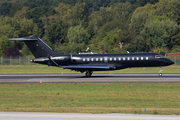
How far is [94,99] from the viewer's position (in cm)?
2192

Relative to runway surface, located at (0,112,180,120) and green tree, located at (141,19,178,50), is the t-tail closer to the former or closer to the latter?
runway surface, located at (0,112,180,120)

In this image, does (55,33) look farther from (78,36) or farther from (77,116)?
(77,116)

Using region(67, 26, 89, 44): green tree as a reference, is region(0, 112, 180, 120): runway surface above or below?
below

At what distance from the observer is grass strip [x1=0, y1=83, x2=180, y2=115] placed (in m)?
17.6

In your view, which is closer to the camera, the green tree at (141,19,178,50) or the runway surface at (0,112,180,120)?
the runway surface at (0,112,180,120)

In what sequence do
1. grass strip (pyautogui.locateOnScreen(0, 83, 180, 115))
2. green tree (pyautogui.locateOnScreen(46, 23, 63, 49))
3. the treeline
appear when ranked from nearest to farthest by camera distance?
grass strip (pyautogui.locateOnScreen(0, 83, 180, 115)) → the treeline → green tree (pyautogui.locateOnScreen(46, 23, 63, 49))

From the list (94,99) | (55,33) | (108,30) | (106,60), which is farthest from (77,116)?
(108,30)

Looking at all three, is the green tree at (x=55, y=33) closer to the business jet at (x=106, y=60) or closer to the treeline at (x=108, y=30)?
the treeline at (x=108, y=30)

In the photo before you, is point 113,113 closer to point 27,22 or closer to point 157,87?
point 157,87

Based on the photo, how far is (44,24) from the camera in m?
166

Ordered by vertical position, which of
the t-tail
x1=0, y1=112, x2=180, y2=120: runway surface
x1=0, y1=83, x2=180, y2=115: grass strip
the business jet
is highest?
the t-tail

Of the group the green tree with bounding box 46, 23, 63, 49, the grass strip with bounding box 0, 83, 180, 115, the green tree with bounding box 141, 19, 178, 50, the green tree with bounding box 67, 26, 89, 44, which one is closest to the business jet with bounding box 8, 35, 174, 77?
the grass strip with bounding box 0, 83, 180, 115

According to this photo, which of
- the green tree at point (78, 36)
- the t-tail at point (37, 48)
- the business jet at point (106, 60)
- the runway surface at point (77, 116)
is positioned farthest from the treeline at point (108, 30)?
the runway surface at point (77, 116)

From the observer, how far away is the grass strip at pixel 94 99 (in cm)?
1759
